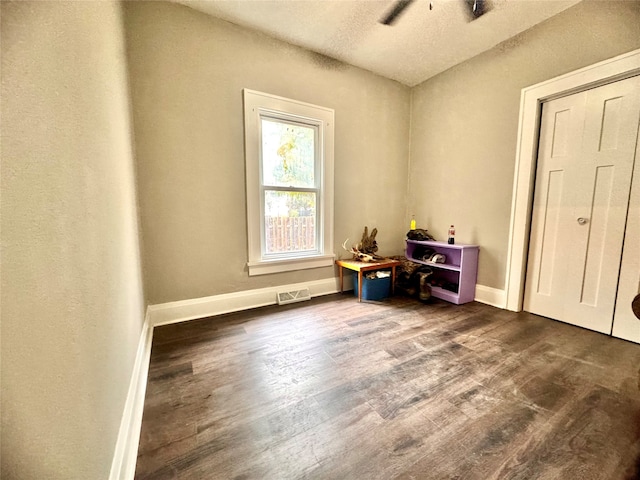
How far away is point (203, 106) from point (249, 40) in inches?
31.5

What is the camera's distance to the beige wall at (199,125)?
203 centimetres

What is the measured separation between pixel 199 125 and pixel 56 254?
6.53 ft

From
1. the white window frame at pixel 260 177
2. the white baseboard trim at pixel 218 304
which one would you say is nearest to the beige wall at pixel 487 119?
the white window frame at pixel 260 177

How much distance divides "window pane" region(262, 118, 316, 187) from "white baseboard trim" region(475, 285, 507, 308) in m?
2.24

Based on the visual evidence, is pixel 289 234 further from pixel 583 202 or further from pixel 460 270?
pixel 583 202

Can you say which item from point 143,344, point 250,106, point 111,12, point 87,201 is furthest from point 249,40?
point 143,344

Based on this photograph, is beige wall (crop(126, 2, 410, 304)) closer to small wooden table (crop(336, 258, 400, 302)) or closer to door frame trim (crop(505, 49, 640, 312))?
small wooden table (crop(336, 258, 400, 302))

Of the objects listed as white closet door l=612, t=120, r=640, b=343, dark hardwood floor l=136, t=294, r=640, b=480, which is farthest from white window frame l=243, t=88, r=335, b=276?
white closet door l=612, t=120, r=640, b=343

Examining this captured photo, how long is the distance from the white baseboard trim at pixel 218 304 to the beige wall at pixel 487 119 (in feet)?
5.98

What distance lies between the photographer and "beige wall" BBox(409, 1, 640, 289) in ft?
6.49

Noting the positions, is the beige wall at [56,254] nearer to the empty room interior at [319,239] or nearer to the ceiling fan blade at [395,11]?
the empty room interior at [319,239]

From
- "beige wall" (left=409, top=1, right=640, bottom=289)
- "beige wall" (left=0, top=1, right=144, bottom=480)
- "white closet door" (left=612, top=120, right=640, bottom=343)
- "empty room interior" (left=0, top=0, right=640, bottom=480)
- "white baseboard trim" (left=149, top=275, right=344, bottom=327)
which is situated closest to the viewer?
"beige wall" (left=0, top=1, right=144, bottom=480)

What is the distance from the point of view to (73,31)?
2.51 feet

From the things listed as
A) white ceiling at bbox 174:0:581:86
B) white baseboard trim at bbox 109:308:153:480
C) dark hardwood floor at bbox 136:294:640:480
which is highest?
white ceiling at bbox 174:0:581:86
